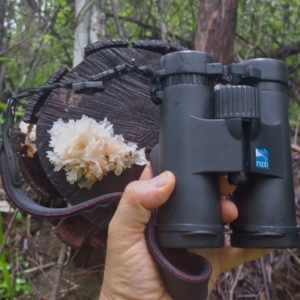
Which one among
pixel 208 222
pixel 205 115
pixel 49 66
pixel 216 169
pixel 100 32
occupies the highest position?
pixel 49 66

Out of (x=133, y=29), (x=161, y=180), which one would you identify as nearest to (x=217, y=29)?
(x=133, y=29)

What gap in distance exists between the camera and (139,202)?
0.96 m

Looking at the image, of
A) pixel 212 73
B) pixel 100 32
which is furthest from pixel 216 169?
pixel 100 32

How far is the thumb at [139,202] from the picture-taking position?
0.93 m

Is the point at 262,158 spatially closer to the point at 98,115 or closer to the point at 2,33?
the point at 98,115

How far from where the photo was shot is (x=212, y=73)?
1.00m

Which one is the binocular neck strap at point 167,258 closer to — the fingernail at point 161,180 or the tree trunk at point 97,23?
the fingernail at point 161,180

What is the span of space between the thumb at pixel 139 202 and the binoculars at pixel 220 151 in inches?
1.3

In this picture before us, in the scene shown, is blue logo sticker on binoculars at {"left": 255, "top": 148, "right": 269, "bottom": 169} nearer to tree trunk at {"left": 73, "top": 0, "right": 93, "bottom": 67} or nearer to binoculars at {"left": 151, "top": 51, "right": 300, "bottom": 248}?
binoculars at {"left": 151, "top": 51, "right": 300, "bottom": 248}

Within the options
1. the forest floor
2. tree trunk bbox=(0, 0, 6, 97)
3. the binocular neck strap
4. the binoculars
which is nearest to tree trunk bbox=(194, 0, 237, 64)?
the forest floor

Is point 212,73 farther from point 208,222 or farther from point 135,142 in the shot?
point 135,142

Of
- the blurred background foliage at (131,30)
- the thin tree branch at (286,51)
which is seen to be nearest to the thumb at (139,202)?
the blurred background foliage at (131,30)

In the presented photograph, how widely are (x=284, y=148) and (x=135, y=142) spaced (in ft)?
1.69

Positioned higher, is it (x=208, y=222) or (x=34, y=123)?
(x=34, y=123)
